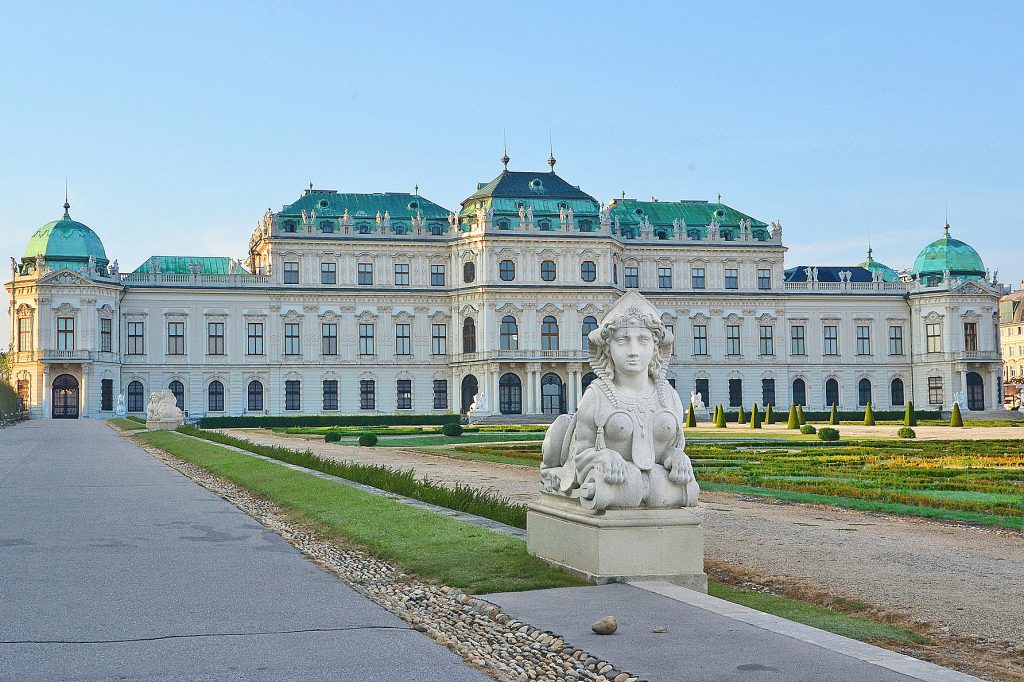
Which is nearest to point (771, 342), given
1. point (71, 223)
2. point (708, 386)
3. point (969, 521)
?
point (708, 386)

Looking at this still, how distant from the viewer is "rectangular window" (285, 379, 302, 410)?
7488 cm

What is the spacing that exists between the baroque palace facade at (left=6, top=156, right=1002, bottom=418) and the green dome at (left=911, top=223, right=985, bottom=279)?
2719mm

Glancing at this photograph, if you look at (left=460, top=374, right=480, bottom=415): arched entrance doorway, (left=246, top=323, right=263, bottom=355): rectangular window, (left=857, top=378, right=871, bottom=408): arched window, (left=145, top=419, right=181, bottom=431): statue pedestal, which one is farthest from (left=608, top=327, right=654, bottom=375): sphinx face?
(left=857, top=378, right=871, bottom=408): arched window

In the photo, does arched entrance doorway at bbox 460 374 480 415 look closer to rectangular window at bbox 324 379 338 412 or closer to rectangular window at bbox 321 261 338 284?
rectangular window at bbox 324 379 338 412

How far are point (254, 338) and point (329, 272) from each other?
6403mm

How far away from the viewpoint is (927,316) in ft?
266

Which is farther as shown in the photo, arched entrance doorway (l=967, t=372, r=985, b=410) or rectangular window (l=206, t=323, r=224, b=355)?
arched entrance doorway (l=967, t=372, r=985, b=410)

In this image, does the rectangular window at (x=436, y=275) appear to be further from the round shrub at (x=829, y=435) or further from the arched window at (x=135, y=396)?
the round shrub at (x=829, y=435)

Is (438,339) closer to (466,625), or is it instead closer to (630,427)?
(630,427)

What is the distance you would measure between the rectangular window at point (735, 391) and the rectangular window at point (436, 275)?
2092 centimetres

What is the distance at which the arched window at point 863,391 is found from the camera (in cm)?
8106

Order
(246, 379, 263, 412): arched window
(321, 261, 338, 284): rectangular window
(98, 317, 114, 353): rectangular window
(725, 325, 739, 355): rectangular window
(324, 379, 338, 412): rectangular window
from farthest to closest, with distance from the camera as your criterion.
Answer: (725, 325, 739, 355): rectangular window
(324, 379, 338, 412): rectangular window
(321, 261, 338, 284): rectangular window
(246, 379, 263, 412): arched window
(98, 317, 114, 353): rectangular window

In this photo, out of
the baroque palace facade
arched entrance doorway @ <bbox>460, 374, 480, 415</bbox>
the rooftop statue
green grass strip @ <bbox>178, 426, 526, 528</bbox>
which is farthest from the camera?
arched entrance doorway @ <bbox>460, 374, 480, 415</bbox>

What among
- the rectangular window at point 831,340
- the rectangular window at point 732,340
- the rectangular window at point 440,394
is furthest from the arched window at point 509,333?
the rectangular window at point 831,340
